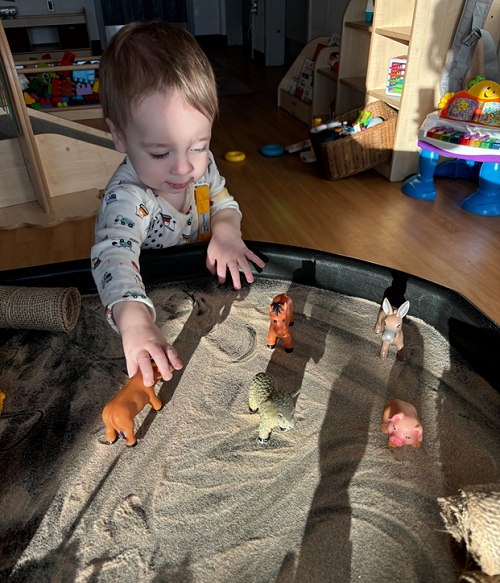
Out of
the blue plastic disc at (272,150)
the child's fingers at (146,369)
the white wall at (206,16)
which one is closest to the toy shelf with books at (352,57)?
the blue plastic disc at (272,150)

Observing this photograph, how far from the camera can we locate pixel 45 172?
6.20ft

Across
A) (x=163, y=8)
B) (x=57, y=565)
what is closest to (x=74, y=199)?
(x=57, y=565)

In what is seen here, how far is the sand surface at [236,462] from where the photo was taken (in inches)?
23.4

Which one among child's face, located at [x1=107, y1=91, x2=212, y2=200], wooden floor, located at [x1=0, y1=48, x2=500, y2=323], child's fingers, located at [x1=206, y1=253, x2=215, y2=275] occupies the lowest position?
wooden floor, located at [x1=0, y1=48, x2=500, y2=323]

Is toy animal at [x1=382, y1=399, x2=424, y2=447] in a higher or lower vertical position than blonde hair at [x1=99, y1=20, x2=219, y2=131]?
lower

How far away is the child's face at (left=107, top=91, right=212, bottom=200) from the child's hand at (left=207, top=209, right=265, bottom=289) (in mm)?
189

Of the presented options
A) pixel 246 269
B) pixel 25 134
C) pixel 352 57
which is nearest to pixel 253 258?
pixel 246 269

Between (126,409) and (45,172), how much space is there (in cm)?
153

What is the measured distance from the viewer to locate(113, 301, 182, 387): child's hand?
61 centimetres

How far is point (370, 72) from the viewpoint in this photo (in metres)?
2.02

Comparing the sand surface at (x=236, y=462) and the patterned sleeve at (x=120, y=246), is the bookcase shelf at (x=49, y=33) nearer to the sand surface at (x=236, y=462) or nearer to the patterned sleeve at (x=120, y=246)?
the patterned sleeve at (x=120, y=246)

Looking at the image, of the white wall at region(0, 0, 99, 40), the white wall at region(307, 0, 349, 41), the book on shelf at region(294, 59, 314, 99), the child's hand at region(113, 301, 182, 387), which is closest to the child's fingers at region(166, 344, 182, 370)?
the child's hand at region(113, 301, 182, 387)

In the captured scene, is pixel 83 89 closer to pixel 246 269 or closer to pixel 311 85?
pixel 311 85

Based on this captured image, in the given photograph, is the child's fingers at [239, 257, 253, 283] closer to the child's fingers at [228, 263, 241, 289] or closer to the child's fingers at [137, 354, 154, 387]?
the child's fingers at [228, 263, 241, 289]
